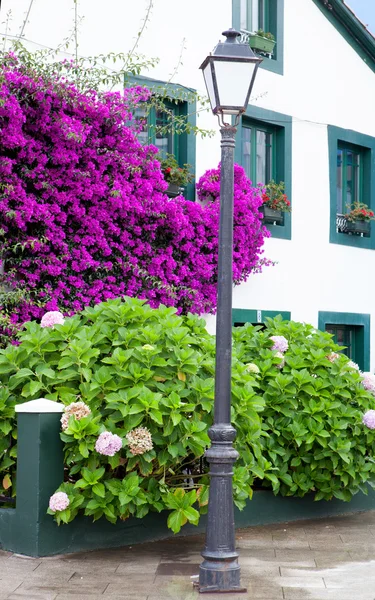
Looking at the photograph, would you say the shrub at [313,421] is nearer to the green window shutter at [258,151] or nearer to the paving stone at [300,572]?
the paving stone at [300,572]

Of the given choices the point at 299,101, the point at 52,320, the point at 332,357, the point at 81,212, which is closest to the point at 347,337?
the point at 299,101

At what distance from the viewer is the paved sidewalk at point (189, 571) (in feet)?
21.2

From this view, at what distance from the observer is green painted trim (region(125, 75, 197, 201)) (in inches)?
468

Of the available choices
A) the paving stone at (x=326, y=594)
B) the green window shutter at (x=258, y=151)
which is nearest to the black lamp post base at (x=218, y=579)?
the paving stone at (x=326, y=594)

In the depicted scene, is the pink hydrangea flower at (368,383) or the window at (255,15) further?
the window at (255,15)

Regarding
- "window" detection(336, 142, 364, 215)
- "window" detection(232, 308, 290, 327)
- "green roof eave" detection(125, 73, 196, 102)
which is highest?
"green roof eave" detection(125, 73, 196, 102)

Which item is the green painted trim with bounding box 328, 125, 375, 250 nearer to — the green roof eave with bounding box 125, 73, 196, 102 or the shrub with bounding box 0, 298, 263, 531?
the green roof eave with bounding box 125, 73, 196, 102

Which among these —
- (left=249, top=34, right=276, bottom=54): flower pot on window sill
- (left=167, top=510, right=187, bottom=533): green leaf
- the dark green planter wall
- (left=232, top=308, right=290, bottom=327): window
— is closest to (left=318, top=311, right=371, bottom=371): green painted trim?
(left=232, top=308, right=290, bottom=327): window

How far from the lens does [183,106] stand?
1263 cm

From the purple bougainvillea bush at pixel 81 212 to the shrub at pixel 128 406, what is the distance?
73.7 inches

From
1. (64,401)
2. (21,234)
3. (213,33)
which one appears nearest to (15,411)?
(64,401)

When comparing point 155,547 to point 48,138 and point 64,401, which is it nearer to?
point 64,401

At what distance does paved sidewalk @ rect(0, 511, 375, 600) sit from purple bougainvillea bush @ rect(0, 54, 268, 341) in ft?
10.2

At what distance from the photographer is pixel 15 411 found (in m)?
7.79
